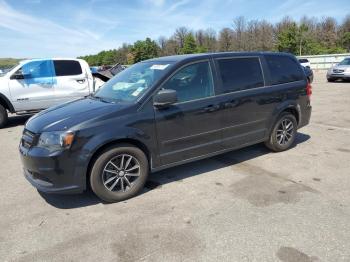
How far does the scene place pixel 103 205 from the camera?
13.9 ft

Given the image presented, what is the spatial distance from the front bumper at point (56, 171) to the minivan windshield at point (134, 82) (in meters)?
1.15

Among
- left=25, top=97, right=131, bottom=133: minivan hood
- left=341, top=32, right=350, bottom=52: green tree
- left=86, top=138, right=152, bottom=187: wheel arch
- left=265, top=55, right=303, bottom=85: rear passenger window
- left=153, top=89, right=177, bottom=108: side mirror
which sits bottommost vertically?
left=86, top=138, right=152, bottom=187: wheel arch

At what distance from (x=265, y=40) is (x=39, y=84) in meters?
65.9

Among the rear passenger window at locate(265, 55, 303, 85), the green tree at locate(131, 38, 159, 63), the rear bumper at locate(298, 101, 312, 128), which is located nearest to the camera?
the rear passenger window at locate(265, 55, 303, 85)

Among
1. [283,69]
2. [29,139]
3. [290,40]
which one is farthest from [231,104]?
[290,40]

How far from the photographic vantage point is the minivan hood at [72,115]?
13.2ft

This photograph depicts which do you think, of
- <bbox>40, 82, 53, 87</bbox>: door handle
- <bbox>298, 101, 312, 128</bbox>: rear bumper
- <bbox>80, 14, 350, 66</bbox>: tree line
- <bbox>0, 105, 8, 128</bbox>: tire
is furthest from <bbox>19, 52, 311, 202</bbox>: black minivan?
<bbox>80, 14, 350, 66</bbox>: tree line

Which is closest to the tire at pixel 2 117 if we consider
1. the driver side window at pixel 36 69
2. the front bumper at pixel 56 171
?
the driver side window at pixel 36 69

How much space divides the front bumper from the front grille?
89 mm

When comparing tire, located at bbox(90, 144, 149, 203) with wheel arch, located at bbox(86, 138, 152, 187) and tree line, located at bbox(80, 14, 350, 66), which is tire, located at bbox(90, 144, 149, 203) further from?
tree line, located at bbox(80, 14, 350, 66)

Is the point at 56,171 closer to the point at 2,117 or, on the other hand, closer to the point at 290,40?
the point at 2,117

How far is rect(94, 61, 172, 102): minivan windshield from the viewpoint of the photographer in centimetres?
457

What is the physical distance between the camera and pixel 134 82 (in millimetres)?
4883

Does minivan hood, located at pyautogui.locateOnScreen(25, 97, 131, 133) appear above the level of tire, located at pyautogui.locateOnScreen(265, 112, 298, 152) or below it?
above
